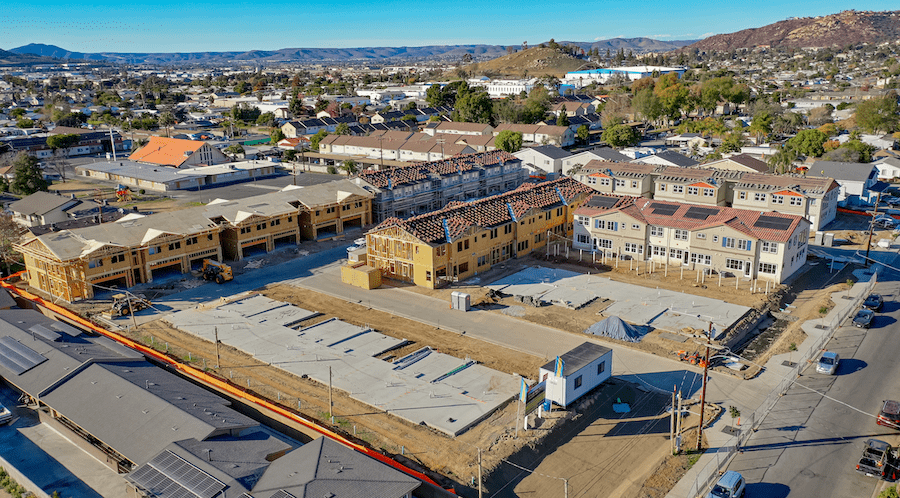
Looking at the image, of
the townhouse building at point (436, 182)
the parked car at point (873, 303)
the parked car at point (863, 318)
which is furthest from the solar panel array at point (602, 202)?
the townhouse building at point (436, 182)

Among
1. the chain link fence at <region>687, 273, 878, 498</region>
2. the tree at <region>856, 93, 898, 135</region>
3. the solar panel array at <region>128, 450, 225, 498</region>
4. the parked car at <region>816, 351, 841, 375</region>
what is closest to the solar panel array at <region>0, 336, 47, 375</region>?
the solar panel array at <region>128, 450, 225, 498</region>

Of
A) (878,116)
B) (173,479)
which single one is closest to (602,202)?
(173,479)

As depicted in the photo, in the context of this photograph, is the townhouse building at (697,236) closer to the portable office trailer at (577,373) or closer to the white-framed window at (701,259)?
the white-framed window at (701,259)

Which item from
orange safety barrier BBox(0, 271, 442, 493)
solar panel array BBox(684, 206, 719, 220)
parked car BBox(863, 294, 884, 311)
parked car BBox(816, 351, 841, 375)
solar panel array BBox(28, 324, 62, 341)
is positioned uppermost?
solar panel array BBox(684, 206, 719, 220)

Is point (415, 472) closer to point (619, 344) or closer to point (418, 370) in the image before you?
point (418, 370)

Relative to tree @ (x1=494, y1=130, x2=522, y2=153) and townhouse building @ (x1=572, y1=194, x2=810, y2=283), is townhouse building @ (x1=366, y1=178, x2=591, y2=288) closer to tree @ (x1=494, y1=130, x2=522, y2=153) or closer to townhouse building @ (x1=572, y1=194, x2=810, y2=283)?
townhouse building @ (x1=572, y1=194, x2=810, y2=283)

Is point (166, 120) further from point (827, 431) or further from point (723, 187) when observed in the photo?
point (827, 431)

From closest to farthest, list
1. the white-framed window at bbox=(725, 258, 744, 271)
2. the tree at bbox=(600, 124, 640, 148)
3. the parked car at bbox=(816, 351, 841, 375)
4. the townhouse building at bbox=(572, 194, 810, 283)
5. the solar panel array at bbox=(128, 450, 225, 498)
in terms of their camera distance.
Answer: the solar panel array at bbox=(128, 450, 225, 498)
the parked car at bbox=(816, 351, 841, 375)
the townhouse building at bbox=(572, 194, 810, 283)
the white-framed window at bbox=(725, 258, 744, 271)
the tree at bbox=(600, 124, 640, 148)
